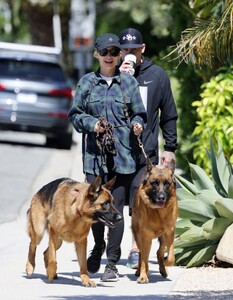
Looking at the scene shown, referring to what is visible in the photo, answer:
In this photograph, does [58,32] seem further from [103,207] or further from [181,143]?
[103,207]

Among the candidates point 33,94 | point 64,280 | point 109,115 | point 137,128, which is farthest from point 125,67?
point 33,94

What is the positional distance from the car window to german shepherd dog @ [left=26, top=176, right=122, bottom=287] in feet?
44.3

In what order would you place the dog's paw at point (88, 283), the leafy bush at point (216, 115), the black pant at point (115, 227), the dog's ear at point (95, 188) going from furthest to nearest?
the leafy bush at point (216, 115)
the black pant at point (115, 227)
the dog's paw at point (88, 283)
the dog's ear at point (95, 188)

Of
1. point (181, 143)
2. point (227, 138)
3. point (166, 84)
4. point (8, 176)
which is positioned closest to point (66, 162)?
point (8, 176)

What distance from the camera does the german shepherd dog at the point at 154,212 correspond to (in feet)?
28.1

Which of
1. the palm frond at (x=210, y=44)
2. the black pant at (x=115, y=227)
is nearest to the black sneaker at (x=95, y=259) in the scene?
the black pant at (x=115, y=227)

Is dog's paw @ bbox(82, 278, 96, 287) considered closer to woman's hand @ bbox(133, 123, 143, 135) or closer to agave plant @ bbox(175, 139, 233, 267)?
agave plant @ bbox(175, 139, 233, 267)

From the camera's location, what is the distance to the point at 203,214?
32.2 feet

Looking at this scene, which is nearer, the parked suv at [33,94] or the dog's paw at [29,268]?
the dog's paw at [29,268]

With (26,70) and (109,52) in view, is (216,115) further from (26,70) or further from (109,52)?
(26,70)

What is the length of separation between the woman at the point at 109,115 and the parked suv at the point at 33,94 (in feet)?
44.4

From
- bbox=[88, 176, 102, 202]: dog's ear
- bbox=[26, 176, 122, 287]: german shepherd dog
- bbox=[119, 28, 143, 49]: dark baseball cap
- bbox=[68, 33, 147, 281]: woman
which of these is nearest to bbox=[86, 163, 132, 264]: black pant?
bbox=[68, 33, 147, 281]: woman

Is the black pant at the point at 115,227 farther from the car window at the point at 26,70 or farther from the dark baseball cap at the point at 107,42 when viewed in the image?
the car window at the point at 26,70

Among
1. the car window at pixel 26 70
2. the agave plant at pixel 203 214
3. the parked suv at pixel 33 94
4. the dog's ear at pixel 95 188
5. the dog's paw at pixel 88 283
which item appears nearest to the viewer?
the dog's ear at pixel 95 188
